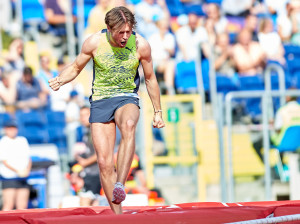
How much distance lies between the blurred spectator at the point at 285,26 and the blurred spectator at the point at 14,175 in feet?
17.7

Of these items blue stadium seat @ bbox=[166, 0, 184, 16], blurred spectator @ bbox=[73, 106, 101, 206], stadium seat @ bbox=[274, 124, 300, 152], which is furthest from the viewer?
blue stadium seat @ bbox=[166, 0, 184, 16]

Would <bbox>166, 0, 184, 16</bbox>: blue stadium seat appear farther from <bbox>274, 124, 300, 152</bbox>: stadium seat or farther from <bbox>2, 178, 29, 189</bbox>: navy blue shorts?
<bbox>2, 178, 29, 189</bbox>: navy blue shorts

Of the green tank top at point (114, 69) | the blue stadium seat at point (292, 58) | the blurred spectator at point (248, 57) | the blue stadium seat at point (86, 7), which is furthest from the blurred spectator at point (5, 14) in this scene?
the green tank top at point (114, 69)

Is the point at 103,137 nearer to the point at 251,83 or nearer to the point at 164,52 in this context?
the point at 164,52

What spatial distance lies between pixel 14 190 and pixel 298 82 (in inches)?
203

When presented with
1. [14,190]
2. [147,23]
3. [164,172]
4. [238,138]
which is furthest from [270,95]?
[14,190]

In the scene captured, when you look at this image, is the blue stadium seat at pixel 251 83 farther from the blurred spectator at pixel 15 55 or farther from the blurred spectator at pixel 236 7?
the blurred spectator at pixel 15 55

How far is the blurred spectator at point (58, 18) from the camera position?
1049 centimetres

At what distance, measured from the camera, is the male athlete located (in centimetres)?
491

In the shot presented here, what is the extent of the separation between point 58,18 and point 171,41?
1.85 metres

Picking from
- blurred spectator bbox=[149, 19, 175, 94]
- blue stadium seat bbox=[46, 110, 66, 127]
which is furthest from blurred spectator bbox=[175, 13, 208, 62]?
blue stadium seat bbox=[46, 110, 66, 127]

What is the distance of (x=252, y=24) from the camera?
1132cm

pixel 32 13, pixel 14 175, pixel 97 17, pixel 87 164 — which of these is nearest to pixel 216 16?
pixel 97 17

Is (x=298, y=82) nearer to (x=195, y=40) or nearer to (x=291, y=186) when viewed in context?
(x=195, y=40)
